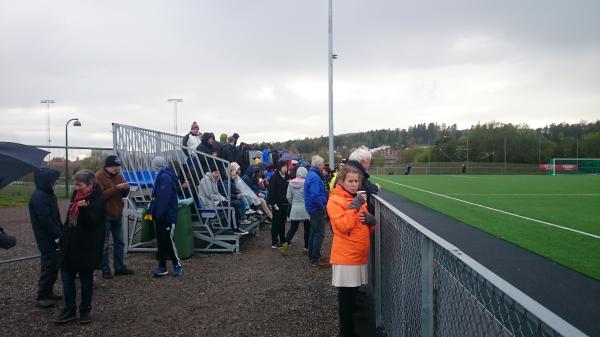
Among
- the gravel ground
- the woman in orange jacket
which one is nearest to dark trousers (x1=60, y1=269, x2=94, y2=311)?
the gravel ground

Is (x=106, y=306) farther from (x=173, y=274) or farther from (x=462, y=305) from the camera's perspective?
(x=462, y=305)

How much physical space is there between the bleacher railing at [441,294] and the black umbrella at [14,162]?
4.84 meters

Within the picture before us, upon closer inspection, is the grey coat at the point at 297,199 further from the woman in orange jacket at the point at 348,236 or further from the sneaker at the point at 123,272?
the woman in orange jacket at the point at 348,236

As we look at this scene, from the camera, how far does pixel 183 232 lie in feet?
28.0

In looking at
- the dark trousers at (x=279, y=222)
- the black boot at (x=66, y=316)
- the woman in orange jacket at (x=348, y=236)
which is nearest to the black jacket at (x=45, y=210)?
the black boot at (x=66, y=316)

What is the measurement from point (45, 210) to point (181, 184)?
3.43 m

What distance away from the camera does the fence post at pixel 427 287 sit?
8.91 ft

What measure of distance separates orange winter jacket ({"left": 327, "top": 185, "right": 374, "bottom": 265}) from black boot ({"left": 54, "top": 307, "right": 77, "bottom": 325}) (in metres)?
3.24

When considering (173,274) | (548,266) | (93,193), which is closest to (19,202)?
(173,274)

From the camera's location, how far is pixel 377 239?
5.13m

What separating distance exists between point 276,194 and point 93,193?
485 centimetres

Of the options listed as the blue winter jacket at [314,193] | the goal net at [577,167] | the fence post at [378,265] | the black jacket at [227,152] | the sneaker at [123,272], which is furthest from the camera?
the goal net at [577,167]

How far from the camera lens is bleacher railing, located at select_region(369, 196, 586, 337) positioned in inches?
61.5

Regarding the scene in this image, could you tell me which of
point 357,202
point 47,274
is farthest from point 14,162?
point 357,202
